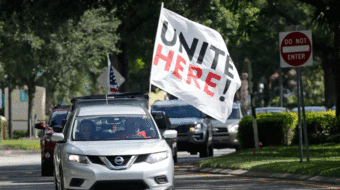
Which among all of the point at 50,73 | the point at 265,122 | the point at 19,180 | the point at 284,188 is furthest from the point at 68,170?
the point at 50,73

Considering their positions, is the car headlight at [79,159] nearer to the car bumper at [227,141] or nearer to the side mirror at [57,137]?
the side mirror at [57,137]

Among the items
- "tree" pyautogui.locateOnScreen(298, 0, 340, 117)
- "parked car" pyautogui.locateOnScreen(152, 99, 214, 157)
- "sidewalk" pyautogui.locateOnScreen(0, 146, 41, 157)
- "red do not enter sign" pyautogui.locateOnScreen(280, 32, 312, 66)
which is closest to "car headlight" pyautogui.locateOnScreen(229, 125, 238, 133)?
"parked car" pyautogui.locateOnScreen(152, 99, 214, 157)

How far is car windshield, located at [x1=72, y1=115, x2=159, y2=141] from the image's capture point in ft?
37.6

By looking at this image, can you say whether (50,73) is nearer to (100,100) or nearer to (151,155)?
(100,100)

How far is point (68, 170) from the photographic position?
10.6 metres

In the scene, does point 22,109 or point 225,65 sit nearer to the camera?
point 225,65

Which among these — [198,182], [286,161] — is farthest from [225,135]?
[198,182]

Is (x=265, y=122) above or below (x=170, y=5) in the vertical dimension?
below

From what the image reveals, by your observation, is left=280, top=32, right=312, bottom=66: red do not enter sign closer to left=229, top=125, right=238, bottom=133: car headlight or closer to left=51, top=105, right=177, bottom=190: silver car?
left=51, top=105, right=177, bottom=190: silver car

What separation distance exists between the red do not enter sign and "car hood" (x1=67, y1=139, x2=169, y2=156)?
6770 mm

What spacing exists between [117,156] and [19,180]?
22.0ft

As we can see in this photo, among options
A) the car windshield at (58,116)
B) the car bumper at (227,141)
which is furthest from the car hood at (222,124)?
the car windshield at (58,116)

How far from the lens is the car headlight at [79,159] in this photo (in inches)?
415

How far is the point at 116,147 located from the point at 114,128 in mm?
1029
